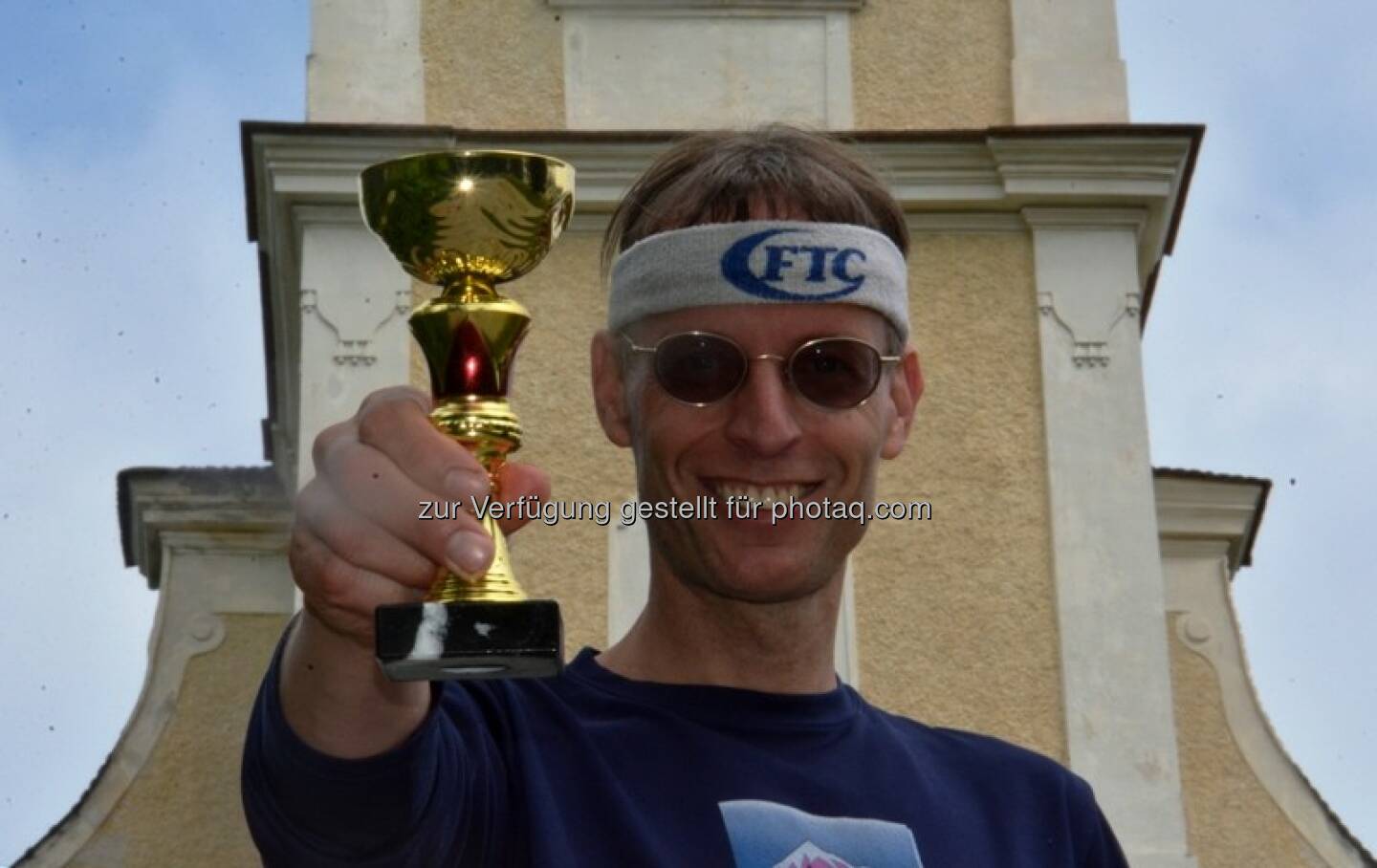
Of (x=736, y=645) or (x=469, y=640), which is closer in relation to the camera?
(x=469, y=640)

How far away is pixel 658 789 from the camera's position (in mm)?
2783

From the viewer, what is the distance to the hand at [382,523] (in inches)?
88.9

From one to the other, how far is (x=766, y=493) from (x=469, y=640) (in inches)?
29.6

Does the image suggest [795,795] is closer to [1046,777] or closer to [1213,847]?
[1046,777]

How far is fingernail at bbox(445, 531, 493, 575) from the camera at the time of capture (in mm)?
2246

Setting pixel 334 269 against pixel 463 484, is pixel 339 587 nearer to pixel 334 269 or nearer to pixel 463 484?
pixel 463 484

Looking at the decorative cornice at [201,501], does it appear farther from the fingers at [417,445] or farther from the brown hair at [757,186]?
the fingers at [417,445]

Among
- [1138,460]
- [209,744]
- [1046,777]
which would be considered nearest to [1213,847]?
[1138,460]

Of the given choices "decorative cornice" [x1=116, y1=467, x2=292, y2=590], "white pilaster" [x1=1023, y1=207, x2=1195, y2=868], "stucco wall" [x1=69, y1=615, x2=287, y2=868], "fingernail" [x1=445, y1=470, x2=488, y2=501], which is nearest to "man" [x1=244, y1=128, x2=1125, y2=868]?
"fingernail" [x1=445, y1=470, x2=488, y2=501]

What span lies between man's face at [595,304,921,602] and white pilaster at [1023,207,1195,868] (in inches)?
256

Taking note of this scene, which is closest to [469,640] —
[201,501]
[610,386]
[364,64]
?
[610,386]

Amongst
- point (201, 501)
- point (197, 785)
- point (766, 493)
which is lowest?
point (766, 493)

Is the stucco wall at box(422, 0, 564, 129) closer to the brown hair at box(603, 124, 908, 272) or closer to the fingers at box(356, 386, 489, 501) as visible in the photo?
the brown hair at box(603, 124, 908, 272)

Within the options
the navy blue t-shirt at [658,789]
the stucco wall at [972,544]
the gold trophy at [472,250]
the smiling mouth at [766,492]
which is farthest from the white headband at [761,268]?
the stucco wall at [972,544]
